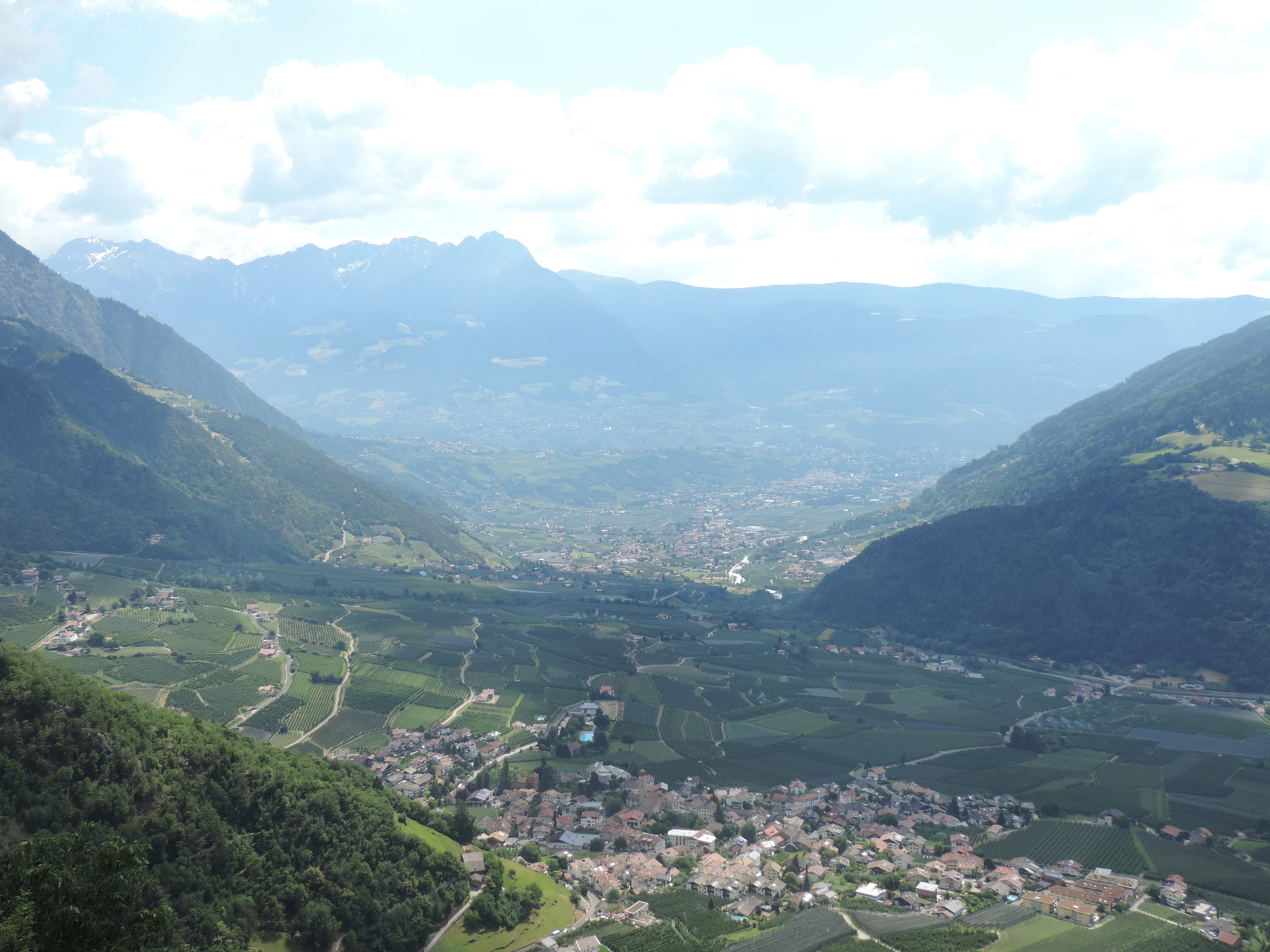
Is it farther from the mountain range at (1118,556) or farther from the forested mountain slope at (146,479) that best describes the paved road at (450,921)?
the forested mountain slope at (146,479)

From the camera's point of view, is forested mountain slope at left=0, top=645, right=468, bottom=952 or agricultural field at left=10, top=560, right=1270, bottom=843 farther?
agricultural field at left=10, top=560, right=1270, bottom=843

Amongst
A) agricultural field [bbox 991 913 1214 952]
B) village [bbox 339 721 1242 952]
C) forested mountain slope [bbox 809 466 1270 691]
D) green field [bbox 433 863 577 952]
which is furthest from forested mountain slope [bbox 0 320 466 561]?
agricultural field [bbox 991 913 1214 952]

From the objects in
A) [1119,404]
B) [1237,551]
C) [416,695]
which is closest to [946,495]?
[1119,404]

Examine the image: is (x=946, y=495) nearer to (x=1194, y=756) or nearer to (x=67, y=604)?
(x=1194, y=756)

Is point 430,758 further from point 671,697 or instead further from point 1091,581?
point 1091,581

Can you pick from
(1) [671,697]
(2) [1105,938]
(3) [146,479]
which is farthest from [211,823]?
(3) [146,479]

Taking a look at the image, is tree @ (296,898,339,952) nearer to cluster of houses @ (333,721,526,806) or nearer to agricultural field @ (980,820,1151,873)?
cluster of houses @ (333,721,526,806)
